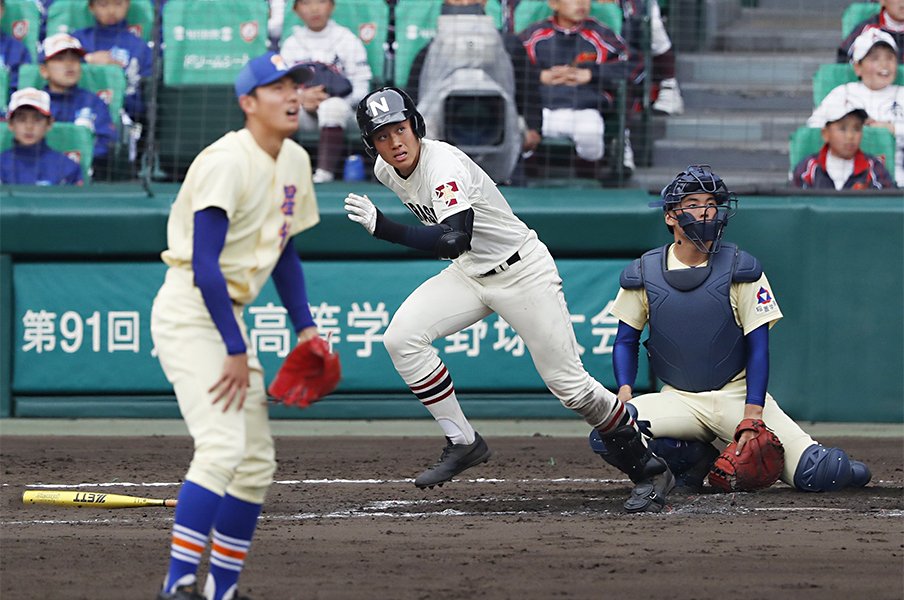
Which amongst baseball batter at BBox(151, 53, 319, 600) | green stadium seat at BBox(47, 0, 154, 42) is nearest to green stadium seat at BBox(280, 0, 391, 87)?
green stadium seat at BBox(47, 0, 154, 42)

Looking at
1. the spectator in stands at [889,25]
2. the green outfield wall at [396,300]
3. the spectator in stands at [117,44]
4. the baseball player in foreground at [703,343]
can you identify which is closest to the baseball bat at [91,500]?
the baseball player in foreground at [703,343]

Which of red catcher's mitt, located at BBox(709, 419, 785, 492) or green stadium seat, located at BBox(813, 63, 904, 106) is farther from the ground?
green stadium seat, located at BBox(813, 63, 904, 106)

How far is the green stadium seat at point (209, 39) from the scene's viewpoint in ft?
31.8

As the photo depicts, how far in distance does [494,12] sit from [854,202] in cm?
286

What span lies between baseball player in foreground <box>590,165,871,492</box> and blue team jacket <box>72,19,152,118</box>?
4.77 m

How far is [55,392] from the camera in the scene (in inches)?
360

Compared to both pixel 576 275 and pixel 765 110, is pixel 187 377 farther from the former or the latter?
pixel 765 110

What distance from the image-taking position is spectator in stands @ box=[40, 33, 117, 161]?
9547 mm

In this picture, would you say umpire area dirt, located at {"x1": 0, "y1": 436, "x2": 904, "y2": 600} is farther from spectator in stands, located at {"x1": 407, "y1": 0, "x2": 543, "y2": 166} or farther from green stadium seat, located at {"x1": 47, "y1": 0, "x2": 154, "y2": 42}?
green stadium seat, located at {"x1": 47, "y1": 0, "x2": 154, "y2": 42}

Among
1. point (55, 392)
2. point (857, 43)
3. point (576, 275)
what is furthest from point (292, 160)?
point (857, 43)

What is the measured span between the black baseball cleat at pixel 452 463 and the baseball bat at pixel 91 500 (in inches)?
43.9

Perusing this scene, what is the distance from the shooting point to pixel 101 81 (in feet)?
31.9

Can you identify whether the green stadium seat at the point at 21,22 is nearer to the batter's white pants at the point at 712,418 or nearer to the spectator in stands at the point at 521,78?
the spectator in stands at the point at 521,78

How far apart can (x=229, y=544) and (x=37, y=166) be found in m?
5.98
